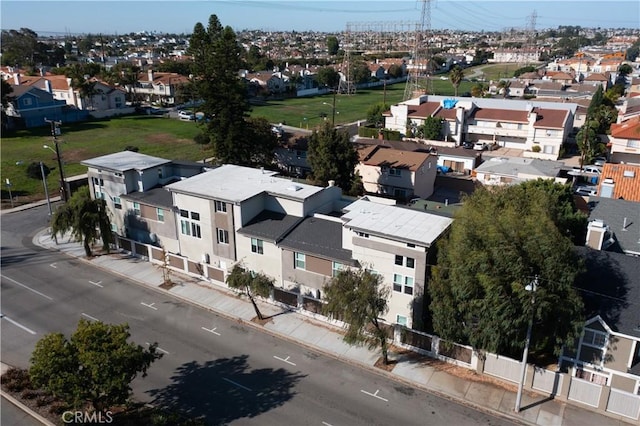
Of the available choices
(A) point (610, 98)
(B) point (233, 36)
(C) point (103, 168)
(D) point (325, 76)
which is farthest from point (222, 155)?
(D) point (325, 76)

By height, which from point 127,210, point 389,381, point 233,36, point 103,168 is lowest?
point 389,381

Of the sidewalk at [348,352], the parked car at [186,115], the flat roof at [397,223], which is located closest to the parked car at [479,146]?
the flat roof at [397,223]

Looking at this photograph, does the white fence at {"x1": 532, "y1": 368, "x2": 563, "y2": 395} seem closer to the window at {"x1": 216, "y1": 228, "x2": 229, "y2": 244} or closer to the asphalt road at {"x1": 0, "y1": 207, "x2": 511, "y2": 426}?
the asphalt road at {"x1": 0, "y1": 207, "x2": 511, "y2": 426}

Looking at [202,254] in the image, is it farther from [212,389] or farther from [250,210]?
[212,389]

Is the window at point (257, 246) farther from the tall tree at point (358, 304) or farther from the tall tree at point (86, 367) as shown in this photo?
the tall tree at point (86, 367)

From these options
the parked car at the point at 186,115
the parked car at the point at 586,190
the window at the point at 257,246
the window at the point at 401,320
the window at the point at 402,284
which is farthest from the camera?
the parked car at the point at 186,115

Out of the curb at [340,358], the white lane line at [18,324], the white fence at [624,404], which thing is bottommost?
the curb at [340,358]
